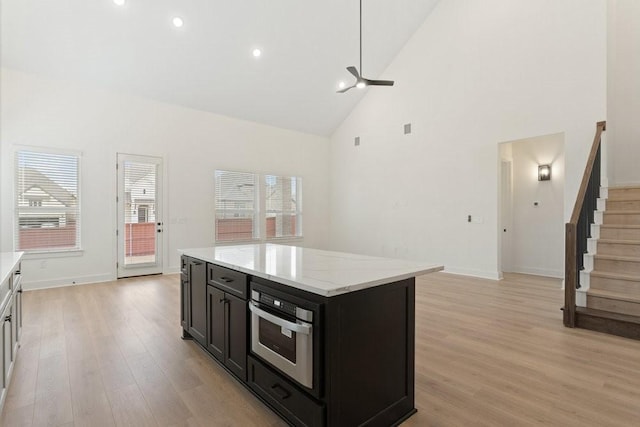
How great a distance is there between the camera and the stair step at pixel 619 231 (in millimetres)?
3855

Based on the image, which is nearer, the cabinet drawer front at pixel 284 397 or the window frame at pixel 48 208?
the cabinet drawer front at pixel 284 397

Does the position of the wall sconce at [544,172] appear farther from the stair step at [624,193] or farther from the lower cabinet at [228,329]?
the lower cabinet at [228,329]

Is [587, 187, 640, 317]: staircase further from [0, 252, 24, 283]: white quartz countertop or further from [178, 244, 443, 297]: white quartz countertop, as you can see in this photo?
[0, 252, 24, 283]: white quartz countertop

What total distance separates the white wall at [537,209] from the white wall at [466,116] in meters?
0.88

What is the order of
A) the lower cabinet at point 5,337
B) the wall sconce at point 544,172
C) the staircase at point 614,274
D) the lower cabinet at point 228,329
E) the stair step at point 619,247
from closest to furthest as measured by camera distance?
1. the lower cabinet at point 5,337
2. the lower cabinet at point 228,329
3. the staircase at point 614,274
4. the stair step at point 619,247
5. the wall sconce at point 544,172

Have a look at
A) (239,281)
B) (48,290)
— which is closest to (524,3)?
(239,281)

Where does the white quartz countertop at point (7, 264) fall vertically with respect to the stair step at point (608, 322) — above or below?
above

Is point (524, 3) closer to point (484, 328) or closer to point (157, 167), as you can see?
point (484, 328)

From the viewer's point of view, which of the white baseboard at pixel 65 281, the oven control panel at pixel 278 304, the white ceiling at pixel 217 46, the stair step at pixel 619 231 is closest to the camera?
the oven control panel at pixel 278 304

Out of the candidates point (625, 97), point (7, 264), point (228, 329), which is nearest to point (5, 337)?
point (7, 264)

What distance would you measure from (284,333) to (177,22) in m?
5.39

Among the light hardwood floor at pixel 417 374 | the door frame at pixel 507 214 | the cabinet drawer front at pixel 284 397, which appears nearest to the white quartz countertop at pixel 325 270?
the cabinet drawer front at pixel 284 397

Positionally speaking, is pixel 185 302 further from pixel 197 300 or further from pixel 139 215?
pixel 139 215

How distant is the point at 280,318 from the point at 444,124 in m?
5.96
